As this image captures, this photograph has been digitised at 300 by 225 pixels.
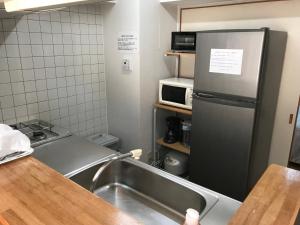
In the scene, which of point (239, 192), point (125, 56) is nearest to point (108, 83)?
point (125, 56)

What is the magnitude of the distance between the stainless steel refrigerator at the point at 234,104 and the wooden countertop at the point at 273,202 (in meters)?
0.87

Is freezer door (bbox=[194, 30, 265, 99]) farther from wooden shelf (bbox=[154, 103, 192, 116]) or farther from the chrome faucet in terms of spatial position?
the chrome faucet

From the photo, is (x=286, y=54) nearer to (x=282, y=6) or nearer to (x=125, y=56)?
(x=282, y=6)

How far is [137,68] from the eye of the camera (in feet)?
8.02

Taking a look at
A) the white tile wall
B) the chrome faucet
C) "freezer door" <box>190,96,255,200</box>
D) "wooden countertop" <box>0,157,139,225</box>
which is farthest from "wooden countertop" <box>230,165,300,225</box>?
the white tile wall

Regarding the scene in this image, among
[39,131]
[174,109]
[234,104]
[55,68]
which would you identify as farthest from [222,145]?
[55,68]

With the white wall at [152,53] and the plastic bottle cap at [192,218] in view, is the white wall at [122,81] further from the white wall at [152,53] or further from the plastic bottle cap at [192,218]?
the plastic bottle cap at [192,218]

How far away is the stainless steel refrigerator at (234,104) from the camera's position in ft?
6.09

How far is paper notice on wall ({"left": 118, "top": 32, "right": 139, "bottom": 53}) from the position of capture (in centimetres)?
238

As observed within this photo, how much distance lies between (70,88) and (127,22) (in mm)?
833

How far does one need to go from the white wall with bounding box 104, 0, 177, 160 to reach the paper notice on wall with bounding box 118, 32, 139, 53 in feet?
0.15

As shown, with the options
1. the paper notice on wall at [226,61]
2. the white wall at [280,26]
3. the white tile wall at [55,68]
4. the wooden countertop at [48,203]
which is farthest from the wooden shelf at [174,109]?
the wooden countertop at [48,203]

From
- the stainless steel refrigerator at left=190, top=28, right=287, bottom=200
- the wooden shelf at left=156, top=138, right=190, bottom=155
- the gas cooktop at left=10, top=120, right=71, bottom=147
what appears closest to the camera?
the gas cooktop at left=10, top=120, right=71, bottom=147

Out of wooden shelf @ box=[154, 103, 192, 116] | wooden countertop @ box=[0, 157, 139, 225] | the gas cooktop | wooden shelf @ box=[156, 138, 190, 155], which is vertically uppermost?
wooden countertop @ box=[0, 157, 139, 225]
